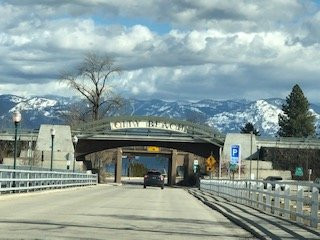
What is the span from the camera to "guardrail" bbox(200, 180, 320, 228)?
51.9 ft

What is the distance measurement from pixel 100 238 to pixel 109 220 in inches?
176

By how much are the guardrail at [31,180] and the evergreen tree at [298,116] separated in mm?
86460

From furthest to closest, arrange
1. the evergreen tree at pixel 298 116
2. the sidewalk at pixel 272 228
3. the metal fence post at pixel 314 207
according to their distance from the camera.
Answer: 1. the evergreen tree at pixel 298 116
2. the metal fence post at pixel 314 207
3. the sidewalk at pixel 272 228

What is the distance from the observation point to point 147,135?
93.9 m

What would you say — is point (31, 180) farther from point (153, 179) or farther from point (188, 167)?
point (188, 167)

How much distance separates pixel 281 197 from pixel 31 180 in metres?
17.1

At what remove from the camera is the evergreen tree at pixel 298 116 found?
433ft

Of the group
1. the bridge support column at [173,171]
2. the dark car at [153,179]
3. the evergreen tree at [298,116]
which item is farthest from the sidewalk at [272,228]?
the evergreen tree at [298,116]

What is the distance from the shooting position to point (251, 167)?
88.1 m

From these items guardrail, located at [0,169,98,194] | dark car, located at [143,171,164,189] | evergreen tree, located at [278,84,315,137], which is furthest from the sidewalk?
evergreen tree, located at [278,84,315,137]

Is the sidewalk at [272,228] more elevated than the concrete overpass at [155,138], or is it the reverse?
the concrete overpass at [155,138]

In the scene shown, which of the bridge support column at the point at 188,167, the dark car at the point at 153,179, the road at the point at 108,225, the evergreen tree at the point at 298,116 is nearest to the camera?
the road at the point at 108,225

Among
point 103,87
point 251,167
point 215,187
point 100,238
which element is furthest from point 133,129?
point 100,238

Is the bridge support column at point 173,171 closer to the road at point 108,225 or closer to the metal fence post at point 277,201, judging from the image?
the metal fence post at point 277,201
